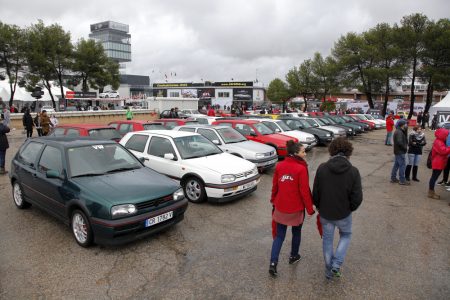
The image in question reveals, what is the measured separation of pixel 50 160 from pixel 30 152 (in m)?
0.91

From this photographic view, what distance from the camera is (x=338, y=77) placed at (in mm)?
38406

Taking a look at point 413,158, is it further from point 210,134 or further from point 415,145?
point 210,134

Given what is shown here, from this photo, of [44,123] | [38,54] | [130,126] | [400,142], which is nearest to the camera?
[400,142]

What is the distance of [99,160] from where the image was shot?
5.14 m

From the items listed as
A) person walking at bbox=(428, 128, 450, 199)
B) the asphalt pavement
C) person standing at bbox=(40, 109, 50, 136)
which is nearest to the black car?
person walking at bbox=(428, 128, 450, 199)

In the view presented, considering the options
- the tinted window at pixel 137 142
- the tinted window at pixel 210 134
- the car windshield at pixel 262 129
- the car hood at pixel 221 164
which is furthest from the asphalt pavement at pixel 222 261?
the car windshield at pixel 262 129

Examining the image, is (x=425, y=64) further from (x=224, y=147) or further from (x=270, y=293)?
(x=270, y=293)

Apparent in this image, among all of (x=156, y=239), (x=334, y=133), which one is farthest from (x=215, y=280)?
(x=334, y=133)

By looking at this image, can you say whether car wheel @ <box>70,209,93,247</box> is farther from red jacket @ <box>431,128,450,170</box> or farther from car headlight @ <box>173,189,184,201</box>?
red jacket @ <box>431,128,450,170</box>

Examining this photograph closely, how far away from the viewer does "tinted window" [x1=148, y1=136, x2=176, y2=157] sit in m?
7.03

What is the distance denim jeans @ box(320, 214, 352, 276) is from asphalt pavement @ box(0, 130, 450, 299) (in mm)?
264

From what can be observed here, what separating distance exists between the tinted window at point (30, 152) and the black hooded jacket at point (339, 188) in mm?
4755

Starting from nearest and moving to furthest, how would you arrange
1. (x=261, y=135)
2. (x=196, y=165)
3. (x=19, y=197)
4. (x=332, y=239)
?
1. (x=332, y=239)
2. (x=19, y=197)
3. (x=196, y=165)
4. (x=261, y=135)

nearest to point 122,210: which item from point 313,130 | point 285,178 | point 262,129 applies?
point 285,178
